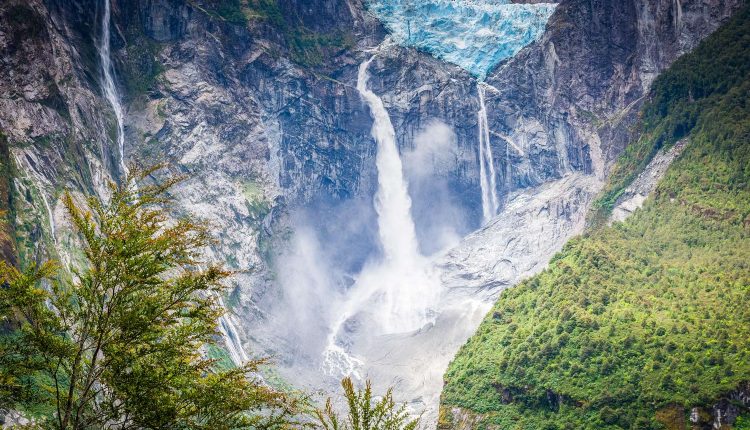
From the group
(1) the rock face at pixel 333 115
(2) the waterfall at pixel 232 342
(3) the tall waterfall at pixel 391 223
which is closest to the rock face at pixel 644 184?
(1) the rock face at pixel 333 115

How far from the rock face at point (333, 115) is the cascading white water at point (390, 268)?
7.61 ft

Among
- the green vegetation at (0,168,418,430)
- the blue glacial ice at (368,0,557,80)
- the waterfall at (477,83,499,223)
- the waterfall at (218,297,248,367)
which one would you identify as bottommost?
the green vegetation at (0,168,418,430)

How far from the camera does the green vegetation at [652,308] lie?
57625 mm

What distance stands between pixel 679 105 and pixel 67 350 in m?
97.8

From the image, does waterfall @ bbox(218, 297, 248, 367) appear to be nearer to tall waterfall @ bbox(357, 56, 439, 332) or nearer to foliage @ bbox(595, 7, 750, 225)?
tall waterfall @ bbox(357, 56, 439, 332)

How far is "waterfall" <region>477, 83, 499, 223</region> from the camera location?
437 ft

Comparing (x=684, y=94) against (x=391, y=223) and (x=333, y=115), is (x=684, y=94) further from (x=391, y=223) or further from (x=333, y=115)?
(x=333, y=115)

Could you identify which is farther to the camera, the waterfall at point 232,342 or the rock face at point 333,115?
the rock face at point 333,115

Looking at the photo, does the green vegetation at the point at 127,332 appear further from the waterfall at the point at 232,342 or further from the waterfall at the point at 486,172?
the waterfall at the point at 486,172

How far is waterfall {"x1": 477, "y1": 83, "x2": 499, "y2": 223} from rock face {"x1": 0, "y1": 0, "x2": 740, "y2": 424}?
1.27 meters

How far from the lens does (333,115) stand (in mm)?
131875

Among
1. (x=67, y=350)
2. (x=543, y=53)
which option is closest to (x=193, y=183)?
(x=543, y=53)

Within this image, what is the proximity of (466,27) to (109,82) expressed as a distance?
75.4 meters

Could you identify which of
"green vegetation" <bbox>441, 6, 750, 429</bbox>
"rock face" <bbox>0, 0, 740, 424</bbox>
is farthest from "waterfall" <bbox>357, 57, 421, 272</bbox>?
"green vegetation" <bbox>441, 6, 750, 429</bbox>
